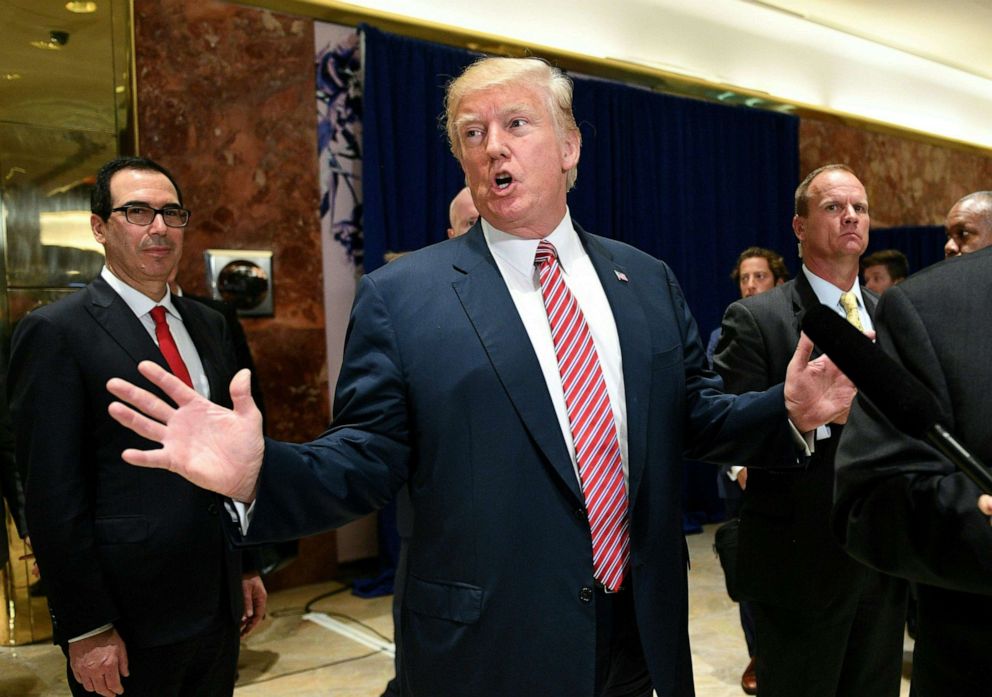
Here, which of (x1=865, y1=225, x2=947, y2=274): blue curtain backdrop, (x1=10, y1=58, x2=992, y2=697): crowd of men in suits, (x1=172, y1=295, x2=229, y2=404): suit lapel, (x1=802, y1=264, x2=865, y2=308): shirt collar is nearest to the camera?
(x1=10, y1=58, x2=992, y2=697): crowd of men in suits

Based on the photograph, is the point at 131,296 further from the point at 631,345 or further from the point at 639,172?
the point at 639,172

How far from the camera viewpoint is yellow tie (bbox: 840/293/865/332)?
8.40ft

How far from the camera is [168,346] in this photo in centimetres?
222

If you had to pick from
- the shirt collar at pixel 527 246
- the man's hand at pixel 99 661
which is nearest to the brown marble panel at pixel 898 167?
the shirt collar at pixel 527 246

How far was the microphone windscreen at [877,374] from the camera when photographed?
996 mm

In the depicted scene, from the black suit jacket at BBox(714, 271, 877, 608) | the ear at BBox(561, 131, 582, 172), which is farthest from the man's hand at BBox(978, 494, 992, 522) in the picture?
the black suit jacket at BBox(714, 271, 877, 608)

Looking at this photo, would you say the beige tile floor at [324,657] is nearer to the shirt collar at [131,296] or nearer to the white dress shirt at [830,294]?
the white dress shirt at [830,294]

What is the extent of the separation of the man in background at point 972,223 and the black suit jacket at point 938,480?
8.09 feet

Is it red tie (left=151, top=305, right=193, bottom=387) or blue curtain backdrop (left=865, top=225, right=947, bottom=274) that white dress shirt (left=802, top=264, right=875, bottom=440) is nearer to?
red tie (left=151, top=305, right=193, bottom=387)

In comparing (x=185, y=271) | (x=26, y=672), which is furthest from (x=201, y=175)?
(x=26, y=672)

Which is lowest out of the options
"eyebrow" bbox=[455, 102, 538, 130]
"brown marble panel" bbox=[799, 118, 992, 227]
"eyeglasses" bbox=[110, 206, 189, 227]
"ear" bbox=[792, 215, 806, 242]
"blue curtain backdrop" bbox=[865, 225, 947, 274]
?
"ear" bbox=[792, 215, 806, 242]

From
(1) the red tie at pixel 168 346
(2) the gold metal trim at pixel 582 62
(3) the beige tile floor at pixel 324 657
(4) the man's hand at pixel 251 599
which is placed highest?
(2) the gold metal trim at pixel 582 62

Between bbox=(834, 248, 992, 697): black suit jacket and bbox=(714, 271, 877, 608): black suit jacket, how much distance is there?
989 millimetres

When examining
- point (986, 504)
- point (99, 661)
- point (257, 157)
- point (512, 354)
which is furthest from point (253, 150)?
point (986, 504)
